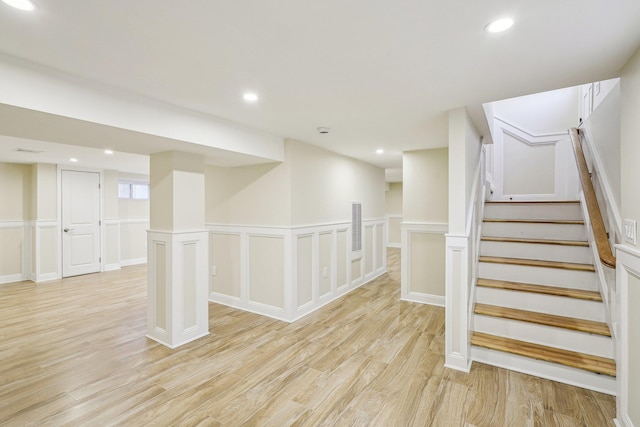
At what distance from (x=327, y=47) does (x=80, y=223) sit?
6.74 meters

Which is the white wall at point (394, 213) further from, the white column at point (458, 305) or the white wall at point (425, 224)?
the white column at point (458, 305)

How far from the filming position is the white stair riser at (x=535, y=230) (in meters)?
3.17

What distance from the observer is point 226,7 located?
50.3 inches

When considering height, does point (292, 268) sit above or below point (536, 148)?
below

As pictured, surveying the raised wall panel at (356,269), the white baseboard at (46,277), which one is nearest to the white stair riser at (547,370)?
the raised wall panel at (356,269)

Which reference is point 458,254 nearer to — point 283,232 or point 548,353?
point 548,353

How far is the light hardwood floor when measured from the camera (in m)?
1.95

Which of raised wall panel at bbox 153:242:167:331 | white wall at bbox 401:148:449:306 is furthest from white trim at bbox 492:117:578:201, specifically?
raised wall panel at bbox 153:242:167:331

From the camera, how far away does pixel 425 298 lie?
4.25m

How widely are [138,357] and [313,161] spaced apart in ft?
9.55

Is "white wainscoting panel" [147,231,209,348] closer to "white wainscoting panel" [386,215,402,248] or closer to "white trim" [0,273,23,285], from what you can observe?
"white trim" [0,273,23,285]

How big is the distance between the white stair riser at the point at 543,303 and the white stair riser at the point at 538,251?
0.58 m

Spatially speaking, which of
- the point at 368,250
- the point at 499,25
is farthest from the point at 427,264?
the point at 499,25

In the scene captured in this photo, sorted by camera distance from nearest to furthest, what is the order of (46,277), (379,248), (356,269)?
(356,269)
(46,277)
(379,248)
